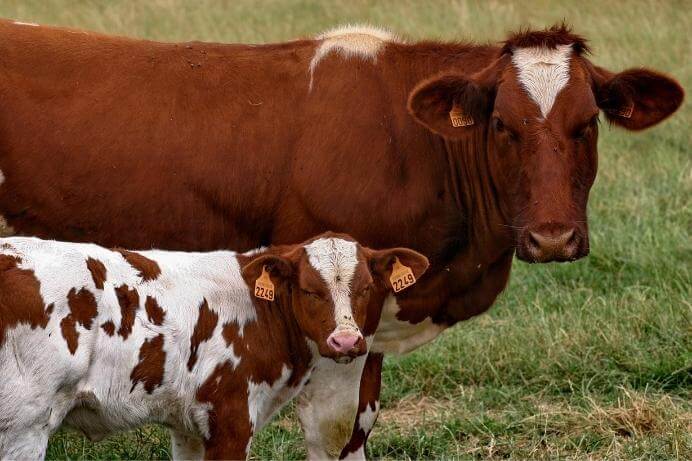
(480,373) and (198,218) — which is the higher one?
(198,218)

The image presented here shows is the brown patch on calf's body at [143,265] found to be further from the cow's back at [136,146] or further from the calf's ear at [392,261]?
the calf's ear at [392,261]

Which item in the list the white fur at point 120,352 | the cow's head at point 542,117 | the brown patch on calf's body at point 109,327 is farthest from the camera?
the cow's head at point 542,117

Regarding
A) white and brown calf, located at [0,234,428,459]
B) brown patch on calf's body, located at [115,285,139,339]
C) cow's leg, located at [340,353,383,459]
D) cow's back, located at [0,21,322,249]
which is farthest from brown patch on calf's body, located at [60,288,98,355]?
cow's leg, located at [340,353,383,459]

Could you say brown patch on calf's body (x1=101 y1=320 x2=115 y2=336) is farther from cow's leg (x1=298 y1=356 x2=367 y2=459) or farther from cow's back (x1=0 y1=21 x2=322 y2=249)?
cow's leg (x1=298 y1=356 x2=367 y2=459)

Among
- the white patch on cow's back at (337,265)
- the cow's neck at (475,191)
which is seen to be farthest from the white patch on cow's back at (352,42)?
the white patch on cow's back at (337,265)

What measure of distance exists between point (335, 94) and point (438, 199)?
86 cm

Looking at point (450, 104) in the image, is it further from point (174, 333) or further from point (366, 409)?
point (174, 333)

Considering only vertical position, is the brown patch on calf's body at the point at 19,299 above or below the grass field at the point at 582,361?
above

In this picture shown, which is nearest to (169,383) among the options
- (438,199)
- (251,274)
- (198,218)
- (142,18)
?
(251,274)

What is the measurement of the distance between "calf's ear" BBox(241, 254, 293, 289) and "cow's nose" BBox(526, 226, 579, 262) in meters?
1.31

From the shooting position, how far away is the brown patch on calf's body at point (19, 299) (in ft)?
20.3

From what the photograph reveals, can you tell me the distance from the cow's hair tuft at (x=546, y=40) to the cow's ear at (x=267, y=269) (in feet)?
5.83

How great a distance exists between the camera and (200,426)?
264 inches

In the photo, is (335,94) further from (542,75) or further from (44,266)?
(44,266)
